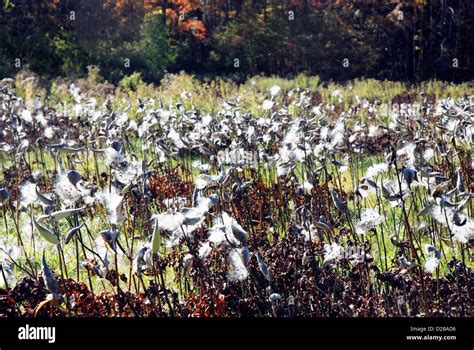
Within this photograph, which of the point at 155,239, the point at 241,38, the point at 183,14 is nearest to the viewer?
the point at 155,239

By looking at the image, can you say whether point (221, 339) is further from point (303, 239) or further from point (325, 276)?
point (303, 239)

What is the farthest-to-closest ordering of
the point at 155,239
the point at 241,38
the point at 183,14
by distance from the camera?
the point at 183,14, the point at 241,38, the point at 155,239

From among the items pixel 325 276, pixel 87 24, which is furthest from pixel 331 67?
pixel 325 276

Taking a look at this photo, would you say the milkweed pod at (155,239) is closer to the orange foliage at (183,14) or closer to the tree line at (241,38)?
the tree line at (241,38)

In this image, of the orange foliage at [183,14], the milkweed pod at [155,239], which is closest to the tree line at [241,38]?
the orange foliage at [183,14]

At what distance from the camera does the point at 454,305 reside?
2631 millimetres

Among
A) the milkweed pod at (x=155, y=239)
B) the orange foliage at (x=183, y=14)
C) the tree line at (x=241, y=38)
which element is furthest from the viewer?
the orange foliage at (x=183, y=14)

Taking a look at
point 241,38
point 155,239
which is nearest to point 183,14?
point 241,38

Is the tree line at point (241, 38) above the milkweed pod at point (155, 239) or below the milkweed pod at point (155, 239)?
below

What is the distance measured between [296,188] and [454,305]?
71.0 inches

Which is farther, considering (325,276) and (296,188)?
(296,188)

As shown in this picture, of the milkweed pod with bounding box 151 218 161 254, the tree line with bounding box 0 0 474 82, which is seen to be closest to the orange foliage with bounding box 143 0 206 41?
the tree line with bounding box 0 0 474 82

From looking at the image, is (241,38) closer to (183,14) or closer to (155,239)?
(183,14)

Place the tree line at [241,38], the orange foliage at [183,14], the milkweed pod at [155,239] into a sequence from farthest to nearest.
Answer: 1. the orange foliage at [183,14]
2. the tree line at [241,38]
3. the milkweed pod at [155,239]
